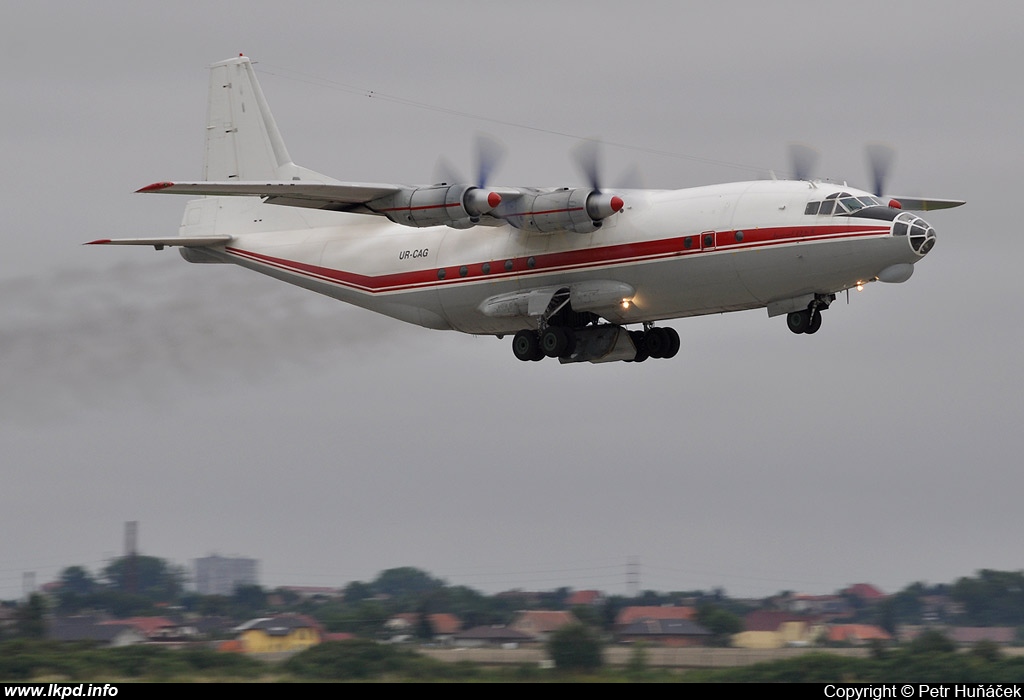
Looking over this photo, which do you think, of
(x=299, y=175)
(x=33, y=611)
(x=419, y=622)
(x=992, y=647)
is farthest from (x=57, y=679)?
(x=992, y=647)

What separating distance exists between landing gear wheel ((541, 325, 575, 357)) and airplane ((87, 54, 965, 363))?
39 mm

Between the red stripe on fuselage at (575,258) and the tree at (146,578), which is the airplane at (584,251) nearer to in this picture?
the red stripe on fuselage at (575,258)

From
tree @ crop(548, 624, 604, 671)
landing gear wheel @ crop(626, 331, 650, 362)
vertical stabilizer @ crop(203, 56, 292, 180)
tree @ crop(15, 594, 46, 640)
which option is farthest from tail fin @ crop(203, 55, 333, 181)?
tree @ crop(548, 624, 604, 671)

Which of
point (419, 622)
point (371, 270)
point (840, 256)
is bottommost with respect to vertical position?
point (419, 622)

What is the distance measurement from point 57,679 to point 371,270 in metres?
11.1

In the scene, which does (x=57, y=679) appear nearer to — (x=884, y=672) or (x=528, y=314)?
(x=528, y=314)

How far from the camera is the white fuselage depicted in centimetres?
2909

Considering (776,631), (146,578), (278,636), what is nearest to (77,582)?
(146,578)

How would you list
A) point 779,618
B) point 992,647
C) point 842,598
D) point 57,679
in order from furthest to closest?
point 842,598
point 779,618
point 992,647
point 57,679

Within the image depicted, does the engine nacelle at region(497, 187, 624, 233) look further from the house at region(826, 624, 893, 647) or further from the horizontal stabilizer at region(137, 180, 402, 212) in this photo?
the house at region(826, 624, 893, 647)

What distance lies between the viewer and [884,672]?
2881 centimetres

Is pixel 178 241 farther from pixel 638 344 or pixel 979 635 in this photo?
pixel 979 635

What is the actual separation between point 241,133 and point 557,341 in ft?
35.1

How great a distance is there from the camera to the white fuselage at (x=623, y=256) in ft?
95.4
